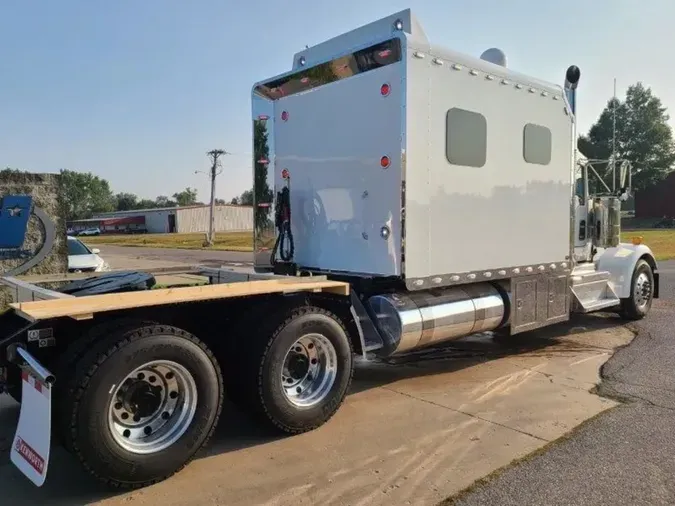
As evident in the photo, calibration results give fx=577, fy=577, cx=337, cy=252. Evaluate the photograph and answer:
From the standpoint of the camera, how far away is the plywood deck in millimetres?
3400

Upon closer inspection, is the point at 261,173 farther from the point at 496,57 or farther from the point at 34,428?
the point at 34,428

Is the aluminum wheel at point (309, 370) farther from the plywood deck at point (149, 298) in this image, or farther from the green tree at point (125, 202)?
the green tree at point (125, 202)

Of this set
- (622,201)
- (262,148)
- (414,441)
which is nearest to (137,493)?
(414,441)

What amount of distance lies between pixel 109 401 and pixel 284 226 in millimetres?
3349

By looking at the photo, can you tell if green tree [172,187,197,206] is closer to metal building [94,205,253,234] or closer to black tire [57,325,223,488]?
metal building [94,205,253,234]

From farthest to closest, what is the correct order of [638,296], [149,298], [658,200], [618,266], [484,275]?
[658,200] → [638,296] → [618,266] → [484,275] → [149,298]

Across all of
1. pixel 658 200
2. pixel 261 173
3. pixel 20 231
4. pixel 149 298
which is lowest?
pixel 149 298

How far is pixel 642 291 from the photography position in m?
9.16

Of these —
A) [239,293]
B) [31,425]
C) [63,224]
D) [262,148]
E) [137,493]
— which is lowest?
[137,493]

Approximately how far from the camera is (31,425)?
11.4 ft

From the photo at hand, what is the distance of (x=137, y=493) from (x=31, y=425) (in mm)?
774

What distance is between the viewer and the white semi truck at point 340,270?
3.63 m

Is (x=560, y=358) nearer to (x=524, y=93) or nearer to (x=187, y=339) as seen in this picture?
(x=524, y=93)

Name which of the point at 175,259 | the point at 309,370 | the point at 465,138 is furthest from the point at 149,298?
the point at 175,259
